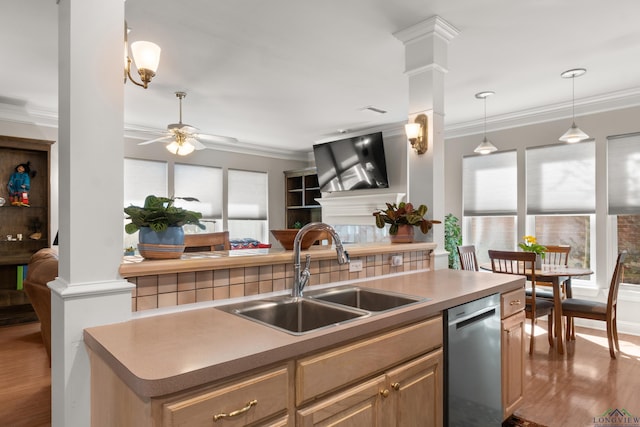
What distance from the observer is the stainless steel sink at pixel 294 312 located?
1603 millimetres

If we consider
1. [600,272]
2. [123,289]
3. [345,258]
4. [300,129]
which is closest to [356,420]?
[345,258]

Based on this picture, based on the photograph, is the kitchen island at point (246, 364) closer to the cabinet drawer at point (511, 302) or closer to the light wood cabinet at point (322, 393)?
the light wood cabinet at point (322, 393)

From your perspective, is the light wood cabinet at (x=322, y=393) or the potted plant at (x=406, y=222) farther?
the potted plant at (x=406, y=222)

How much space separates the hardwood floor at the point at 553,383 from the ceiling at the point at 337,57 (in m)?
2.61

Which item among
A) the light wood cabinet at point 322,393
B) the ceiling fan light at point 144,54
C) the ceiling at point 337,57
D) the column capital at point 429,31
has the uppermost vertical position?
the ceiling at point 337,57

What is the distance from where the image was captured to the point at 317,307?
173 centimetres

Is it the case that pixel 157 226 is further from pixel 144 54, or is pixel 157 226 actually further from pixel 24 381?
pixel 24 381

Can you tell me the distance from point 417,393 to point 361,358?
1.40ft

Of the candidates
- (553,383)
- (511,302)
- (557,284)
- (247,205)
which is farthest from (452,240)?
(247,205)

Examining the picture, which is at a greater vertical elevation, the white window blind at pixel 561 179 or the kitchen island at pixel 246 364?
the white window blind at pixel 561 179

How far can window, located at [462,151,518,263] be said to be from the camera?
514 cm

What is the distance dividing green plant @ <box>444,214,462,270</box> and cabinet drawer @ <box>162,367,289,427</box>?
4.31 meters

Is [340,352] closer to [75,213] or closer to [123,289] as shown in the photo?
[123,289]

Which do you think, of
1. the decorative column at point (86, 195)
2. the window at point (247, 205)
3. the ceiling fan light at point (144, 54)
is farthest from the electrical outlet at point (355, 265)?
the window at point (247, 205)
